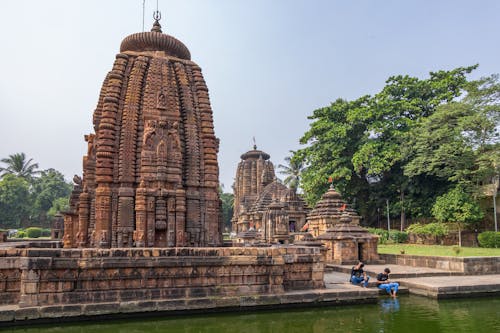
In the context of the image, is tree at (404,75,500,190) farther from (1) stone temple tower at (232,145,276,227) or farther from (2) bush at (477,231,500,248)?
(1) stone temple tower at (232,145,276,227)

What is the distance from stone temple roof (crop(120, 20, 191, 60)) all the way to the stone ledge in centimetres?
875

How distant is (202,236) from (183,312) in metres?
Answer: 3.29

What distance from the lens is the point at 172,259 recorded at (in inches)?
343

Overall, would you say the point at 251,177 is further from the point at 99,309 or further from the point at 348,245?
the point at 99,309

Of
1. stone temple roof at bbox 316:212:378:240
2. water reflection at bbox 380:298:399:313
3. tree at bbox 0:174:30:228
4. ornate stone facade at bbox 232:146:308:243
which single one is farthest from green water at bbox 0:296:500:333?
tree at bbox 0:174:30:228

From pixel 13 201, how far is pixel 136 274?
49.1m

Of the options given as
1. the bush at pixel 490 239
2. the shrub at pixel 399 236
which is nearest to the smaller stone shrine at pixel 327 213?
the shrub at pixel 399 236

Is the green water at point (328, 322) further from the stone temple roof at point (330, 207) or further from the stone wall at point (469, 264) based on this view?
the stone temple roof at point (330, 207)

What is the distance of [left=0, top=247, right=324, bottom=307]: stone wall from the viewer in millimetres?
7914

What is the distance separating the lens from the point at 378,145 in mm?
29125

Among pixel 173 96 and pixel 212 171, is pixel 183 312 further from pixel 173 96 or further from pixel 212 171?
pixel 173 96

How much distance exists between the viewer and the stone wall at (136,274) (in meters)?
7.91

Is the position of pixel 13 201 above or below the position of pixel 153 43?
below

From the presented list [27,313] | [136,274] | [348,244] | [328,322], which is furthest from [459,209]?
[27,313]
